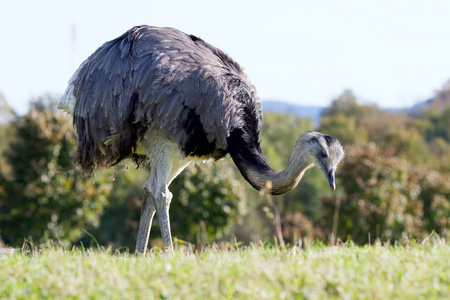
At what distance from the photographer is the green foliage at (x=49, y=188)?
57.8 ft

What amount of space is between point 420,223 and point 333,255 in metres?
14.6

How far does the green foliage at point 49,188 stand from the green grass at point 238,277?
44.4 ft

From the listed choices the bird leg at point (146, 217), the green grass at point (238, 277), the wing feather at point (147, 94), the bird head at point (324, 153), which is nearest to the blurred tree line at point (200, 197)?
the bird leg at point (146, 217)

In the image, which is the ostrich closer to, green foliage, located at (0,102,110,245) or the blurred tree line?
the blurred tree line

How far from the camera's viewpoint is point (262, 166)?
5.78 metres

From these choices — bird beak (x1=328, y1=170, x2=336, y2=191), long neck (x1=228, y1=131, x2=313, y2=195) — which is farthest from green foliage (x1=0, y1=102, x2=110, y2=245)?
bird beak (x1=328, y1=170, x2=336, y2=191)

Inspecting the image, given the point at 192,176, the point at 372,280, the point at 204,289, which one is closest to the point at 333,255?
the point at 372,280

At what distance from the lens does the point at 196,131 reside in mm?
5523

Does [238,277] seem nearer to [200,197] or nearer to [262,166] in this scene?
[262,166]

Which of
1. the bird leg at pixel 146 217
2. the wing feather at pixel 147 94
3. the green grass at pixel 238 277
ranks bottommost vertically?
the bird leg at pixel 146 217

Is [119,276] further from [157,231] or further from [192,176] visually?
[157,231]

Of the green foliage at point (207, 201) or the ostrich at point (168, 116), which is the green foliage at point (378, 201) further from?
the ostrich at point (168, 116)

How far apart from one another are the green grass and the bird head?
1042 millimetres

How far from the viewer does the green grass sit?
3.36 metres
